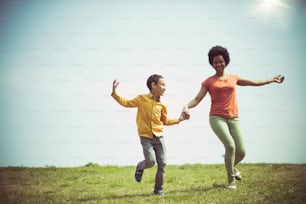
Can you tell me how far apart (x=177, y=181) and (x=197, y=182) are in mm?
445

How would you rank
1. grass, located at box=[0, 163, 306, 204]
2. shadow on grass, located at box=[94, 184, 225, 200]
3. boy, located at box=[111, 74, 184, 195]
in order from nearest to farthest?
grass, located at box=[0, 163, 306, 204] < shadow on grass, located at box=[94, 184, 225, 200] < boy, located at box=[111, 74, 184, 195]

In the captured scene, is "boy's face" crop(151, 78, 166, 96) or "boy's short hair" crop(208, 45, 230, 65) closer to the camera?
"boy's face" crop(151, 78, 166, 96)

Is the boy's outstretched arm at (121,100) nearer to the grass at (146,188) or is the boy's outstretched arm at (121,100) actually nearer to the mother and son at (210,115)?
the mother and son at (210,115)

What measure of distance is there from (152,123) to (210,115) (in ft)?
3.44

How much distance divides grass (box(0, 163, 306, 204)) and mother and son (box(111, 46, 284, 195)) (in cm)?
44

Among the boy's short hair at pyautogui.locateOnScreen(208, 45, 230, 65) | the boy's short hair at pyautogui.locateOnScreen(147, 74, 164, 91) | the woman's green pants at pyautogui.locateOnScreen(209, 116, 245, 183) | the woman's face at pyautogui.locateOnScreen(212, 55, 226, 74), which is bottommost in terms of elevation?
the woman's green pants at pyautogui.locateOnScreen(209, 116, 245, 183)

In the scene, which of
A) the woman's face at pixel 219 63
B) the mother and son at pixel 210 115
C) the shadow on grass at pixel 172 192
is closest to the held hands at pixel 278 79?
the mother and son at pixel 210 115

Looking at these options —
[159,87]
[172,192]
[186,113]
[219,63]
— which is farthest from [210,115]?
Result: [172,192]

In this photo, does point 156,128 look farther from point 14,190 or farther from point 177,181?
point 14,190

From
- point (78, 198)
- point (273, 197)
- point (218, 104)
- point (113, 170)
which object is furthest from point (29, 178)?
point (273, 197)

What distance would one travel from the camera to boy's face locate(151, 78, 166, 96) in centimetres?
634

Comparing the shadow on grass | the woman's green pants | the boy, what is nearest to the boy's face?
the boy

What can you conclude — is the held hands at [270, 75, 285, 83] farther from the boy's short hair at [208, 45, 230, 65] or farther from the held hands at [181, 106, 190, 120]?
the held hands at [181, 106, 190, 120]

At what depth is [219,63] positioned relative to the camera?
6.54 m
